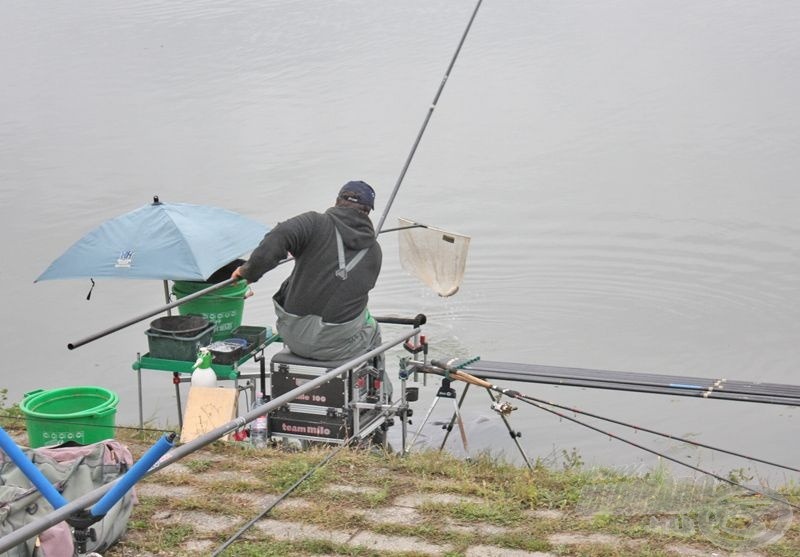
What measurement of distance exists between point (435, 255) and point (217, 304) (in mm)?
1314

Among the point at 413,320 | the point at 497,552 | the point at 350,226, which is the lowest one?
the point at 497,552

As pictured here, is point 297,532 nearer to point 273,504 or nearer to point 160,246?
point 273,504

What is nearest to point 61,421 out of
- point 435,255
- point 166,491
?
point 166,491

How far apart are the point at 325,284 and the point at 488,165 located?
21.6 ft

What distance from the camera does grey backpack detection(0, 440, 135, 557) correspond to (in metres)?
3.14

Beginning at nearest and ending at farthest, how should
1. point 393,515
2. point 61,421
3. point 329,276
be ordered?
point 393,515
point 61,421
point 329,276

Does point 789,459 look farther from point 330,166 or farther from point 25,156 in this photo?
point 25,156

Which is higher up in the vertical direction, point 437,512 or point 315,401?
point 315,401

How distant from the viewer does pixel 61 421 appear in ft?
14.7

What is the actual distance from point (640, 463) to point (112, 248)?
3069mm

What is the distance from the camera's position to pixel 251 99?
44.2 ft

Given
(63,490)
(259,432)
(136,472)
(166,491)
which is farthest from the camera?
(259,432)

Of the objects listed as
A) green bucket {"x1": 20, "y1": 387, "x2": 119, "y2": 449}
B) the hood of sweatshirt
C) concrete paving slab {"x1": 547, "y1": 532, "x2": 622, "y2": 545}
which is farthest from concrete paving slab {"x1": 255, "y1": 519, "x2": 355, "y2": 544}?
the hood of sweatshirt

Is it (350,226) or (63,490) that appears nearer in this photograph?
(63,490)
